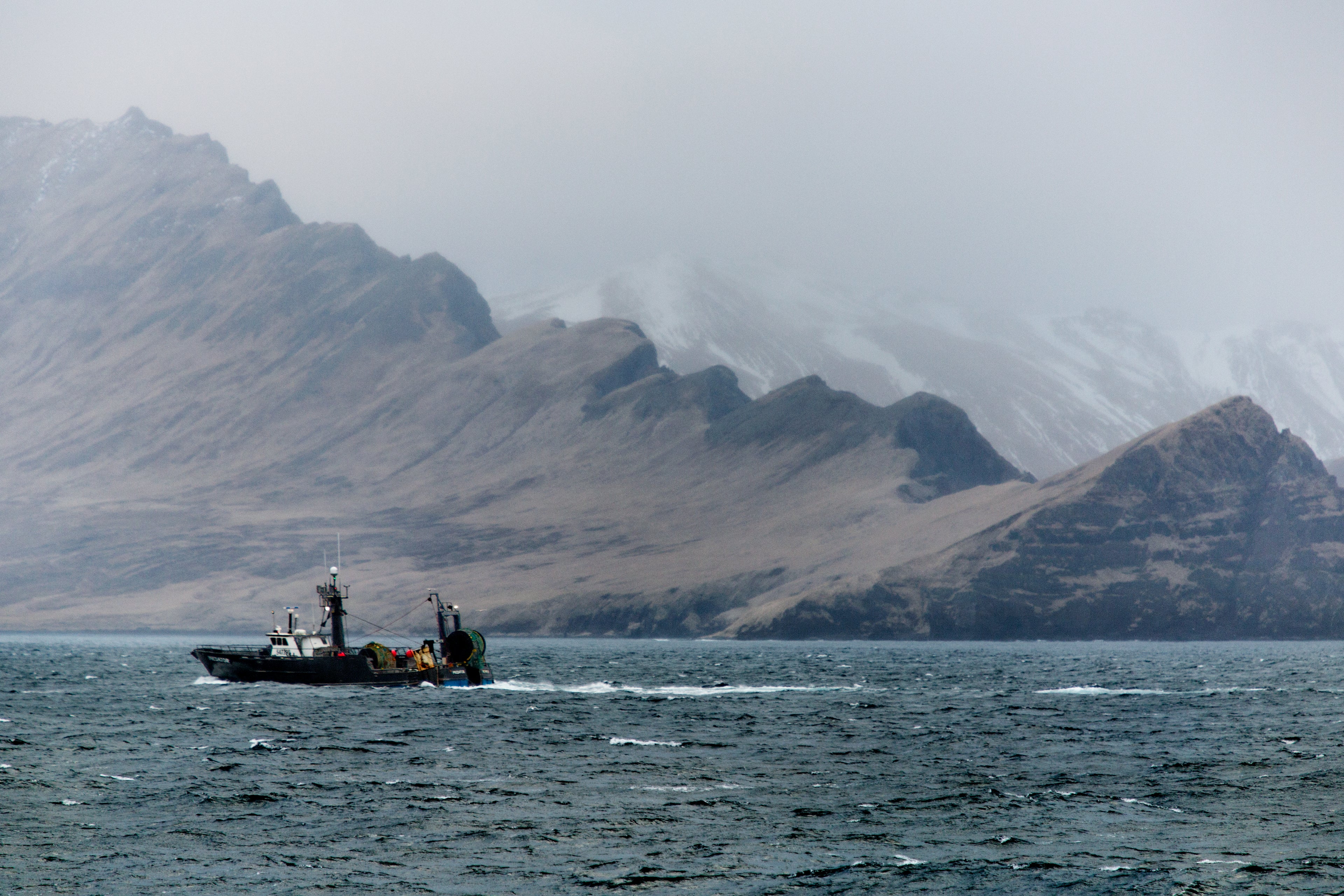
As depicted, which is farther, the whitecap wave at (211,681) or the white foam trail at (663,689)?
the whitecap wave at (211,681)

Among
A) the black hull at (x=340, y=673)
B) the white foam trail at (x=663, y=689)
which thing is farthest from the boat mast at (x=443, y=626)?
the white foam trail at (x=663, y=689)

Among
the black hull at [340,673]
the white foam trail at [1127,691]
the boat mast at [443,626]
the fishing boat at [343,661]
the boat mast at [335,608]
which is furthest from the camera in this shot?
the boat mast at [443,626]

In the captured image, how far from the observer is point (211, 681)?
141250 millimetres

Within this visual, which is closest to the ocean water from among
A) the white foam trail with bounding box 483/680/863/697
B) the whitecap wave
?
the white foam trail with bounding box 483/680/863/697

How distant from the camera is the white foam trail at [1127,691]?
12762 cm

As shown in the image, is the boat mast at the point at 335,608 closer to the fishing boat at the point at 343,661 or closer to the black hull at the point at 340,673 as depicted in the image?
the fishing boat at the point at 343,661

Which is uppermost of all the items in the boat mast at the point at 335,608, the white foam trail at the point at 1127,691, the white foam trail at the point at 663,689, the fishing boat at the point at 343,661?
the boat mast at the point at 335,608

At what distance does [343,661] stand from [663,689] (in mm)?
30537

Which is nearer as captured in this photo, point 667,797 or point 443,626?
point 667,797

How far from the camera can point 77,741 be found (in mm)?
81812

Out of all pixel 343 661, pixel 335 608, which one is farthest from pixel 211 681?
pixel 343 661

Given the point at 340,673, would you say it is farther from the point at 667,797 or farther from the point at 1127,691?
the point at 667,797

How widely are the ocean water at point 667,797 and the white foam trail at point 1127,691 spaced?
1328 cm

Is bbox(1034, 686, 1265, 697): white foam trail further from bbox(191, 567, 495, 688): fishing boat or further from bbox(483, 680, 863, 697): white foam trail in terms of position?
bbox(191, 567, 495, 688): fishing boat
